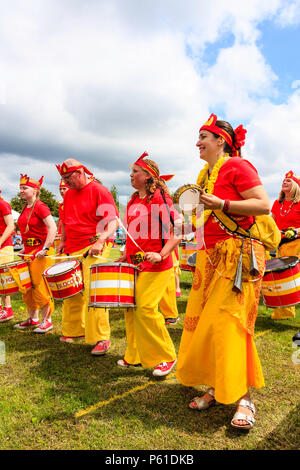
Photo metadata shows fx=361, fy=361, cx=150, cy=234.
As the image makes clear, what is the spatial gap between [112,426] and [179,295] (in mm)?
5785

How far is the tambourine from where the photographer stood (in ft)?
8.90

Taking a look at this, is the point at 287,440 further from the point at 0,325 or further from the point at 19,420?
the point at 0,325

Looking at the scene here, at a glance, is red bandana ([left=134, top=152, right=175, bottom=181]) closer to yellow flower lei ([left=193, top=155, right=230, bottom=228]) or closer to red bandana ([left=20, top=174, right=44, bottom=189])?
yellow flower lei ([left=193, top=155, right=230, bottom=228])

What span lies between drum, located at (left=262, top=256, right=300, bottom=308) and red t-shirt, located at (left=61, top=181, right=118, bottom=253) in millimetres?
2439

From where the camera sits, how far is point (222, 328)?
2957mm

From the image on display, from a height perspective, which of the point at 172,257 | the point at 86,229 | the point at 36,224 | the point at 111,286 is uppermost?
the point at 36,224

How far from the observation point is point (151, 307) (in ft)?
12.7

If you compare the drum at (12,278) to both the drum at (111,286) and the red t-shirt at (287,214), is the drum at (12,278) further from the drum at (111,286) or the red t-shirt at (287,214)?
the red t-shirt at (287,214)

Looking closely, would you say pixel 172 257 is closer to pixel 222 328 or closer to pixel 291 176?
pixel 222 328

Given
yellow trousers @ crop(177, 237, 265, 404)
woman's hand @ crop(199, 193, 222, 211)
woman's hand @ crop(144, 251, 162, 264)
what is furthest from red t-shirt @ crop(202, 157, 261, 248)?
woman's hand @ crop(144, 251, 162, 264)

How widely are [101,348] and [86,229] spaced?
160 cm

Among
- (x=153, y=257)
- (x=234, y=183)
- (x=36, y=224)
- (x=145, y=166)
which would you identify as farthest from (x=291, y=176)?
(x=36, y=224)

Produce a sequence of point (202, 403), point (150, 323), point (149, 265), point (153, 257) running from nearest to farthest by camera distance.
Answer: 1. point (202, 403)
2. point (153, 257)
3. point (150, 323)
4. point (149, 265)

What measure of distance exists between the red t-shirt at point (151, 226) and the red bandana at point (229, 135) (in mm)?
988
